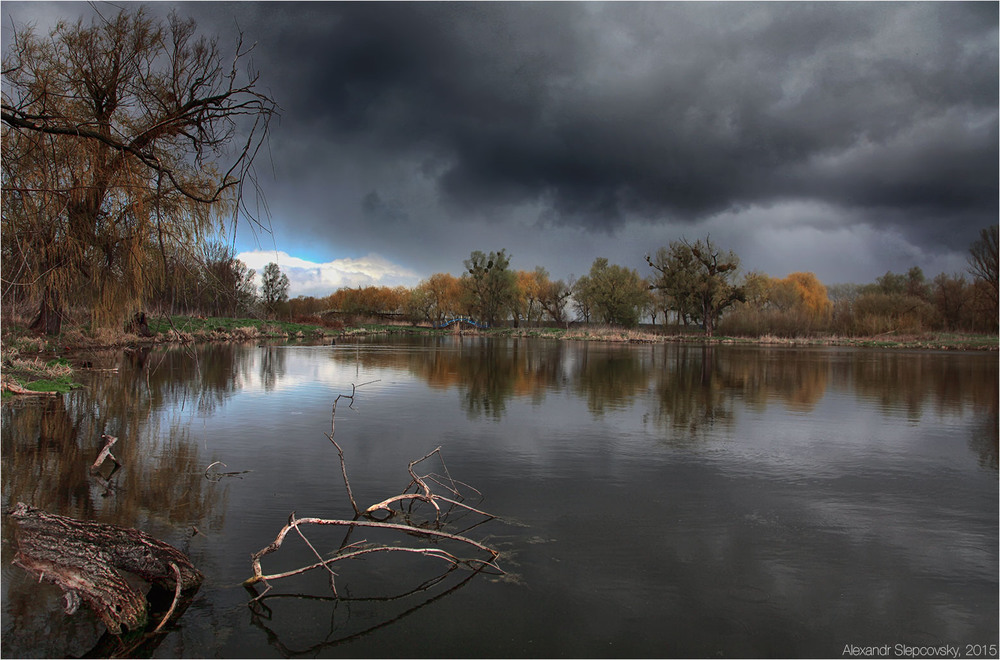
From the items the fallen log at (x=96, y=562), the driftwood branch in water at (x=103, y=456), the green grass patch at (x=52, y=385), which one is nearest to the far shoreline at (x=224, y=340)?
the green grass patch at (x=52, y=385)

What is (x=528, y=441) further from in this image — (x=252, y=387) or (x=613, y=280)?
(x=613, y=280)

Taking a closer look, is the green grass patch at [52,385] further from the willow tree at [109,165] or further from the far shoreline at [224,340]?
the willow tree at [109,165]

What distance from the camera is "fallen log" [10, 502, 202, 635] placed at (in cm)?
382

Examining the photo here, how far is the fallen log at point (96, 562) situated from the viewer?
382 centimetres

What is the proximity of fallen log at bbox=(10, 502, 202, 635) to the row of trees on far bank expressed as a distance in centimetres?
5855

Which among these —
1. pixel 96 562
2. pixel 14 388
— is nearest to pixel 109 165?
pixel 96 562

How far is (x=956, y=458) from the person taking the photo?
9289 mm

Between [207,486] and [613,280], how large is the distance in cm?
6863

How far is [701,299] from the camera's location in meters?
60.6

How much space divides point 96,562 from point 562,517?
4.20 m

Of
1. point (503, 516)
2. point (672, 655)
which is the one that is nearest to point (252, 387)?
point (503, 516)

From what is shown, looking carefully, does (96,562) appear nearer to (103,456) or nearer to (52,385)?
(103,456)

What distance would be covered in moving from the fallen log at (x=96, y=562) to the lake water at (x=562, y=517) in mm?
270

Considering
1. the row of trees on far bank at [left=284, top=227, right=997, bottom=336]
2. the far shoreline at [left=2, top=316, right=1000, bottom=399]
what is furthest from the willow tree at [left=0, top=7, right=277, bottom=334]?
the row of trees on far bank at [left=284, top=227, right=997, bottom=336]
